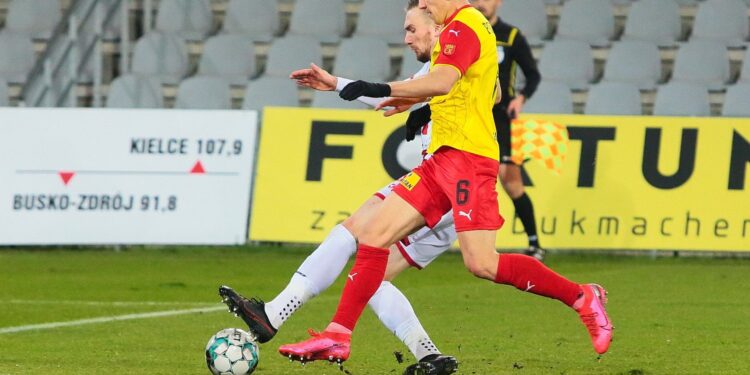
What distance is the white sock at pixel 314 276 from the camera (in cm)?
605

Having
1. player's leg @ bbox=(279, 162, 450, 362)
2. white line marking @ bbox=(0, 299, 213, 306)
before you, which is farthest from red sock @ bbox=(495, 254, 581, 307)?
white line marking @ bbox=(0, 299, 213, 306)

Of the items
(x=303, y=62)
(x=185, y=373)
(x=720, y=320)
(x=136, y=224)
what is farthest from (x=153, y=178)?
(x=185, y=373)

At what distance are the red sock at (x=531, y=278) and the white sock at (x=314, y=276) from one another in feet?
2.13

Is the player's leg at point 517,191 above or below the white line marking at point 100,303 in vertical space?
above

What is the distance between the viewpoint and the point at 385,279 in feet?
21.1

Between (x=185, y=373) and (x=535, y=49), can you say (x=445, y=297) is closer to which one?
(x=185, y=373)

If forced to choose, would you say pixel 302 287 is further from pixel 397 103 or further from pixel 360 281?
pixel 397 103

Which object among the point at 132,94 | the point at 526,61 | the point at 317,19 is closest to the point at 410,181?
the point at 526,61

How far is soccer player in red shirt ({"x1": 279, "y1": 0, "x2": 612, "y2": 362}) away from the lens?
19.7 feet

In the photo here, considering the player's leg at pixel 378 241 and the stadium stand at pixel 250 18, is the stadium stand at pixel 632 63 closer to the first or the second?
the stadium stand at pixel 250 18

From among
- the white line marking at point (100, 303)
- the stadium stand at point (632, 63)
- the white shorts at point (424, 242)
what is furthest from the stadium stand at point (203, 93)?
the white shorts at point (424, 242)

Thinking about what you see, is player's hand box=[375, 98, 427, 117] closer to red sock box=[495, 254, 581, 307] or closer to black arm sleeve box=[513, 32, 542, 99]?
red sock box=[495, 254, 581, 307]

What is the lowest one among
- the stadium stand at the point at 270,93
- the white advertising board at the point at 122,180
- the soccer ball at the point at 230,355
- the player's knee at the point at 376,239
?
the white advertising board at the point at 122,180

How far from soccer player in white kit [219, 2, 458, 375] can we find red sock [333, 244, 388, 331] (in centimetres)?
18
